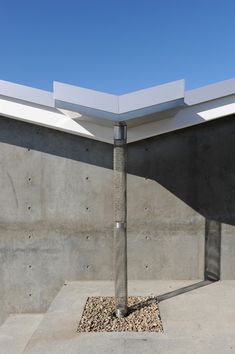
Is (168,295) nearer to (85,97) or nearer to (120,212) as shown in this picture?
(120,212)

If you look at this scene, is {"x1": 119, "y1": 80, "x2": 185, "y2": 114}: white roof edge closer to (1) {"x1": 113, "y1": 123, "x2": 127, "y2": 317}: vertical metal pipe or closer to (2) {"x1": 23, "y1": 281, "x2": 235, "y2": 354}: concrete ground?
(1) {"x1": 113, "y1": 123, "x2": 127, "y2": 317}: vertical metal pipe

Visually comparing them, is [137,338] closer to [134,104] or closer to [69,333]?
[69,333]

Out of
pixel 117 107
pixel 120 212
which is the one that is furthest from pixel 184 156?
pixel 117 107

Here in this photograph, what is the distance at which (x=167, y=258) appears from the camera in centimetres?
584

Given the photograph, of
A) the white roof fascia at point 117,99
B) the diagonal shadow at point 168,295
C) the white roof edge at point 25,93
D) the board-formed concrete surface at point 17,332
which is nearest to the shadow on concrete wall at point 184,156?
the white roof edge at point 25,93

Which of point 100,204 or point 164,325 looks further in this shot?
point 100,204

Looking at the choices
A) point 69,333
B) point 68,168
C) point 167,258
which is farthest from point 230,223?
point 69,333

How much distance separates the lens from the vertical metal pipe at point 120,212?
4.16 m

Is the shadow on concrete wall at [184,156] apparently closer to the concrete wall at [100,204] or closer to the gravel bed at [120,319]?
the concrete wall at [100,204]

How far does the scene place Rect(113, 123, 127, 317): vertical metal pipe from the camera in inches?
164

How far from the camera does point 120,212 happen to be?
425 centimetres

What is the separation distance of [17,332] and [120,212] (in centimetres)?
249

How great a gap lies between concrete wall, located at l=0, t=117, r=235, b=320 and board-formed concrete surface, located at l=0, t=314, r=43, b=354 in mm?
297

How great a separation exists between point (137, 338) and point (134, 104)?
2561 mm
